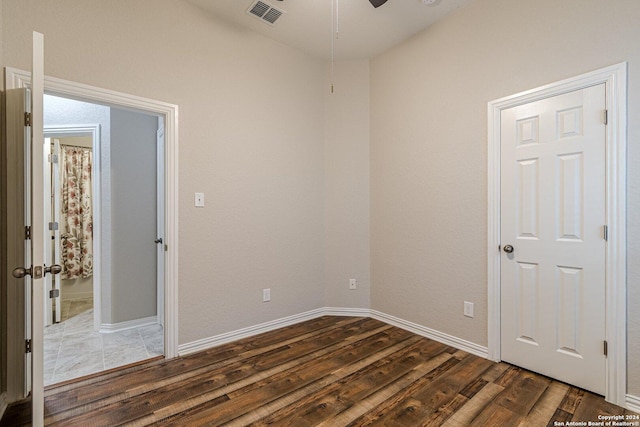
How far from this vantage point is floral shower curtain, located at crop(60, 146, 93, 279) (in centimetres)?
438

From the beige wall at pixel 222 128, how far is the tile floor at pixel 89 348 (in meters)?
0.51

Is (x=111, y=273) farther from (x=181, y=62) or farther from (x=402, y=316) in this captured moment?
(x=402, y=316)

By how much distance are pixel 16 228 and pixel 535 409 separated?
3.38 metres

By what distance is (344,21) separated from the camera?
2.85 metres

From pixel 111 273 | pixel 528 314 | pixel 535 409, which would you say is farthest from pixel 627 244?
pixel 111 273

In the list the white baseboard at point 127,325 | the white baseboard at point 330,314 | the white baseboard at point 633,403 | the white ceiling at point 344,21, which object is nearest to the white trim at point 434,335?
the white baseboard at point 330,314

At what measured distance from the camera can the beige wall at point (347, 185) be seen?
3566mm

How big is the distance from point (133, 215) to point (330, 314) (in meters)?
2.45

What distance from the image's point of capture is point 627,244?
1862 mm

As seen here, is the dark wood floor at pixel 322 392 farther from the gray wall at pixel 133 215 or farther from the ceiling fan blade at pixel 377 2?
the ceiling fan blade at pixel 377 2

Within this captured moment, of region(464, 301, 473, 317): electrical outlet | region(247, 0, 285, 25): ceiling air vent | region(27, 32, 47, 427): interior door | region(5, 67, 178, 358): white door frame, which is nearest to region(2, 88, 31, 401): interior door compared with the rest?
region(27, 32, 47, 427): interior door

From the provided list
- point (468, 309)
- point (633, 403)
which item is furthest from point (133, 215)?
point (633, 403)

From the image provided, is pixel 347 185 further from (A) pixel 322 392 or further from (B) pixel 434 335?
(A) pixel 322 392

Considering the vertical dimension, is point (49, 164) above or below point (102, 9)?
below
